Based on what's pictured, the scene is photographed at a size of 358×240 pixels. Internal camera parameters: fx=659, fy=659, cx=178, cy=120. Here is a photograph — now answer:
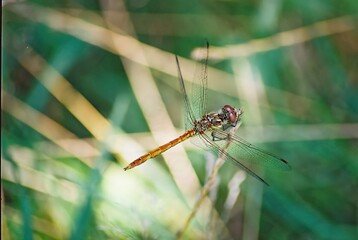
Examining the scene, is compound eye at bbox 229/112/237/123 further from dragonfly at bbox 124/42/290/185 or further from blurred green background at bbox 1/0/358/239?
blurred green background at bbox 1/0/358/239

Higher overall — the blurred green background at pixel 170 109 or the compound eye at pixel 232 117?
the blurred green background at pixel 170 109

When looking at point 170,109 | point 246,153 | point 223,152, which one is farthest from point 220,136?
point 170,109

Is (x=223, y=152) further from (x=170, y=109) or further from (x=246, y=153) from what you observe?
(x=170, y=109)

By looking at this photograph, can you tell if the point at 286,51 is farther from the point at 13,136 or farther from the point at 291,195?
the point at 13,136

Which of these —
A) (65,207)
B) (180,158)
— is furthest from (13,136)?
(180,158)

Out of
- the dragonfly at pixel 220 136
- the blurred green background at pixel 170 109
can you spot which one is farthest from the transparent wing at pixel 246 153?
the blurred green background at pixel 170 109

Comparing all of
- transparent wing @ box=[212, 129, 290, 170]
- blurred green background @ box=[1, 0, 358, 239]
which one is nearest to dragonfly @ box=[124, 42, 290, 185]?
transparent wing @ box=[212, 129, 290, 170]

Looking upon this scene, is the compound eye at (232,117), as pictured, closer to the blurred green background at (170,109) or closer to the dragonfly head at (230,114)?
the dragonfly head at (230,114)
